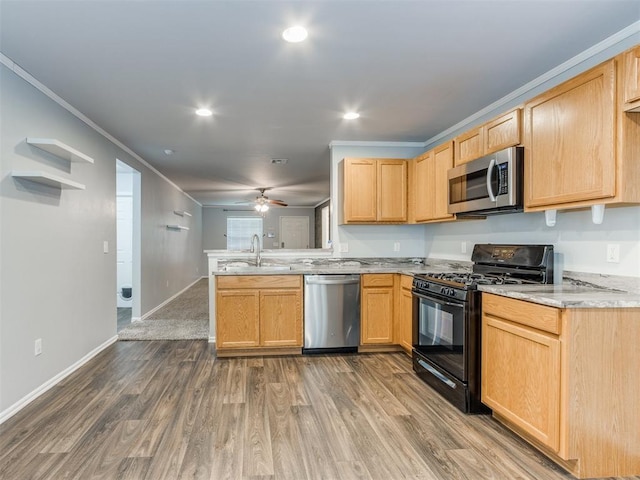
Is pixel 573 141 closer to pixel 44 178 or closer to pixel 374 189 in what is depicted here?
pixel 374 189

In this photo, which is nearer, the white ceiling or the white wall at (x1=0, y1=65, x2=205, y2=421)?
the white ceiling

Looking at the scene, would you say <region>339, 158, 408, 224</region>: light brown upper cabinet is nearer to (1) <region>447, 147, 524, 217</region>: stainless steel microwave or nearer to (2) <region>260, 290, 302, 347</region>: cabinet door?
(1) <region>447, 147, 524, 217</region>: stainless steel microwave

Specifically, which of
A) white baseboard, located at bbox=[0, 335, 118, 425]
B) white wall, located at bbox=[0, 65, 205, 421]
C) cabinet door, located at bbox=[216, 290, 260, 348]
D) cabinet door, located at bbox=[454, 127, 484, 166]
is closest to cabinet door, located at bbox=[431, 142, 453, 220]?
cabinet door, located at bbox=[454, 127, 484, 166]

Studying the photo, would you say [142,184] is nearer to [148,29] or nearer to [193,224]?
[148,29]

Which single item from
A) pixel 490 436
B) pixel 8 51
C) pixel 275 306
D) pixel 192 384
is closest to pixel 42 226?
pixel 8 51

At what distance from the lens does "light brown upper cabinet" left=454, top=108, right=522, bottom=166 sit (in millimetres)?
2605

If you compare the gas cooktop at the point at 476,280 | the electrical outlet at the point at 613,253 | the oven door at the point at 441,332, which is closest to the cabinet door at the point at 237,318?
the oven door at the point at 441,332

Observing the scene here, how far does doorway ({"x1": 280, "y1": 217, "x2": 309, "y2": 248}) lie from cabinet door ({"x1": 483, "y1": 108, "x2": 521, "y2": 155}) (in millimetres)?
9348

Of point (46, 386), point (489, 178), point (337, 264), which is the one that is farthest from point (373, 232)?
point (46, 386)

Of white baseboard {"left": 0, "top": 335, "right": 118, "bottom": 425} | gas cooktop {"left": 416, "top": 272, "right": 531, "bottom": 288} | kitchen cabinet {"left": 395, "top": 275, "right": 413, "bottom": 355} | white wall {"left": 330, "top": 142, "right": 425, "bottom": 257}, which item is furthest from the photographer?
white wall {"left": 330, "top": 142, "right": 425, "bottom": 257}

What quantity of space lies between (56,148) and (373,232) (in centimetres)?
332

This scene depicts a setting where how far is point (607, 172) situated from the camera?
1.93 meters

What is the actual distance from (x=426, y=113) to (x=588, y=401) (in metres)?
2.67

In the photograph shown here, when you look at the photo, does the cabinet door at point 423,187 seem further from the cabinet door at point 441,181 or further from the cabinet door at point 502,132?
the cabinet door at point 502,132
